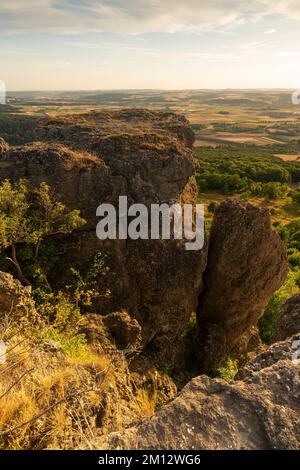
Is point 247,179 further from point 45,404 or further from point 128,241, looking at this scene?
point 45,404

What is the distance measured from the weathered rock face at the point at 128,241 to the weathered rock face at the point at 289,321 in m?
5.09

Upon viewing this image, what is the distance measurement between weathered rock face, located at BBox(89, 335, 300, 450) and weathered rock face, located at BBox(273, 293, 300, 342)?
272 inches

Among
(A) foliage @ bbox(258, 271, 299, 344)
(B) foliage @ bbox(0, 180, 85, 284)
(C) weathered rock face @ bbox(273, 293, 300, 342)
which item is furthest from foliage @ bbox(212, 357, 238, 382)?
(B) foliage @ bbox(0, 180, 85, 284)

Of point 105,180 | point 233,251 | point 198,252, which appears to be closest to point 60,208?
point 105,180

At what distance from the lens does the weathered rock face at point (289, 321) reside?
1208cm

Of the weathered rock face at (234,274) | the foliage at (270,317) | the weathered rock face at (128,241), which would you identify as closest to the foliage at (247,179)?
the foliage at (270,317)

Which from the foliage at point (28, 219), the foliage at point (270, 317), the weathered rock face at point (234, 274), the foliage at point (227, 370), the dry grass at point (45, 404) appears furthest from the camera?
the foliage at point (270, 317)

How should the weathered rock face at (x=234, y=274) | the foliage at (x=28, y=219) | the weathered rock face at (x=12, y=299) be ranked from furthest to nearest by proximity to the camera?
the weathered rock face at (x=234, y=274) < the foliage at (x=28, y=219) < the weathered rock face at (x=12, y=299)

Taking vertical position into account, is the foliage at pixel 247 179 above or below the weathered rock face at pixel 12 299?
below

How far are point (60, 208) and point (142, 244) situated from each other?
A: 4375 mm

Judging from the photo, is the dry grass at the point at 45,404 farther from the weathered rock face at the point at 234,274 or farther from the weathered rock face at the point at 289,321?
the weathered rock face at the point at 234,274

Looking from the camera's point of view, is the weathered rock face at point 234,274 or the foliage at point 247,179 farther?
the foliage at point 247,179
